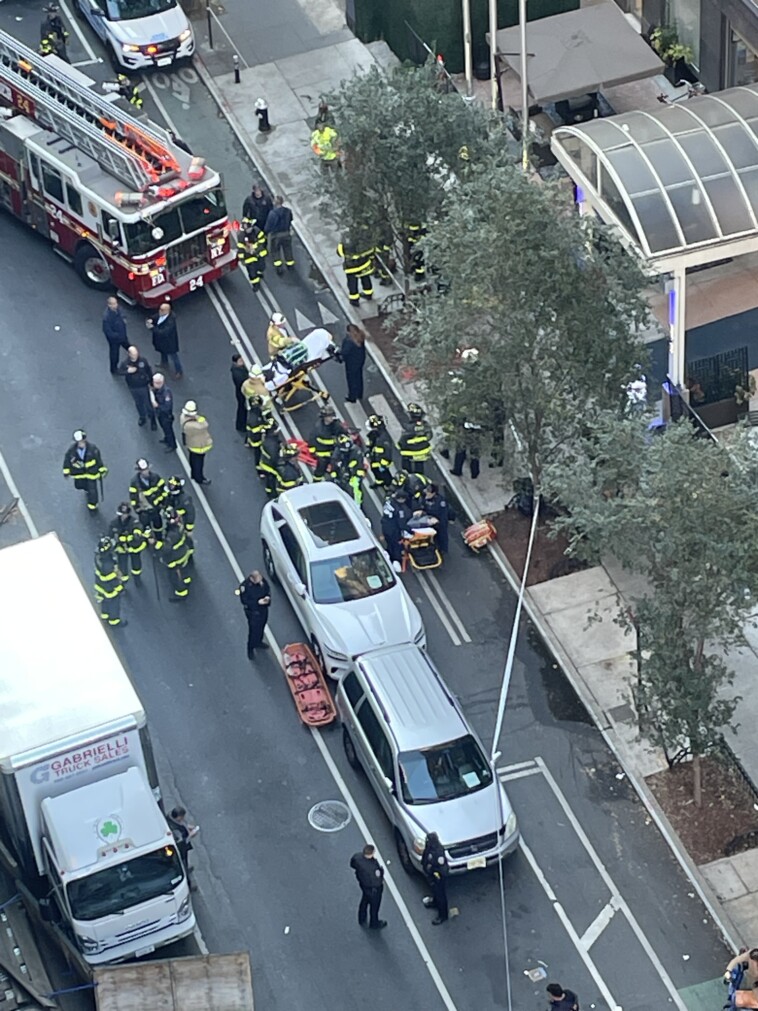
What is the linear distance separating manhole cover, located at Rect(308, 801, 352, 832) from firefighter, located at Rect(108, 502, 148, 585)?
4960 millimetres

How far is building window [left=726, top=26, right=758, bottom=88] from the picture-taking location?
37.1 metres

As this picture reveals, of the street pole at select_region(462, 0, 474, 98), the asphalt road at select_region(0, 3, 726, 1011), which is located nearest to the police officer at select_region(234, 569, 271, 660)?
the asphalt road at select_region(0, 3, 726, 1011)

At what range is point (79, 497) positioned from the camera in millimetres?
30688

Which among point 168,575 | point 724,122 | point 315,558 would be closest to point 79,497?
point 168,575

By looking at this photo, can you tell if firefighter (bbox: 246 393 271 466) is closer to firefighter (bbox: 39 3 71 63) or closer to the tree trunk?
the tree trunk

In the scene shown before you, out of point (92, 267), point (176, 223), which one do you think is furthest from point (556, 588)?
point (92, 267)

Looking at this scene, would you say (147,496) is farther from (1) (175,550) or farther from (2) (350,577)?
(2) (350,577)

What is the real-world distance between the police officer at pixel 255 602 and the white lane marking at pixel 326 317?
7712 mm

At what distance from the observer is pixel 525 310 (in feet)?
87.8

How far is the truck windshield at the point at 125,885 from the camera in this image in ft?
75.0

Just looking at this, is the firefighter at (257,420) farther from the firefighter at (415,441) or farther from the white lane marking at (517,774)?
the white lane marking at (517,774)

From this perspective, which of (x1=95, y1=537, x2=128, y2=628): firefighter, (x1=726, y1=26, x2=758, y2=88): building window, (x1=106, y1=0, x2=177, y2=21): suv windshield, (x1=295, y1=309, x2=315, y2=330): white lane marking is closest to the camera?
(x1=95, y1=537, x2=128, y2=628): firefighter

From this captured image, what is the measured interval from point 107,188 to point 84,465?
6.42 metres

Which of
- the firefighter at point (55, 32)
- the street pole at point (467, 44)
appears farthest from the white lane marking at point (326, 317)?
the firefighter at point (55, 32)
